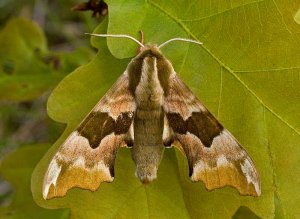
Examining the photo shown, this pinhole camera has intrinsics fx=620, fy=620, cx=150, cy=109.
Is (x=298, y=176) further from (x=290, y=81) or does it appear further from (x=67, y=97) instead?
(x=67, y=97)

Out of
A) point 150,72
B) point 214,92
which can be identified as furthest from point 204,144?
point 150,72

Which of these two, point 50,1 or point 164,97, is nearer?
point 164,97

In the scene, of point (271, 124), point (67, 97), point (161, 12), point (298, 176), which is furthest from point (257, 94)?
point (67, 97)

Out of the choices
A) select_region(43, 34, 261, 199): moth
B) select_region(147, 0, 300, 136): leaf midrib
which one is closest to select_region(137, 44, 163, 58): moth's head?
select_region(43, 34, 261, 199): moth

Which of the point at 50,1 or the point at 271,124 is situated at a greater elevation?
the point at 271,124

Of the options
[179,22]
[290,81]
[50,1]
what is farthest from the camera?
[50,1]

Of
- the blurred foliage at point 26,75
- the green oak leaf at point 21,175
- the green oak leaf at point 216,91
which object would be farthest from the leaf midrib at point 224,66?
the green oak leaf at point 21,175

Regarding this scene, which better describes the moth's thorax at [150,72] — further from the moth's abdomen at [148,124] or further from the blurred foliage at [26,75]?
the blurred foliage at [26,75]
